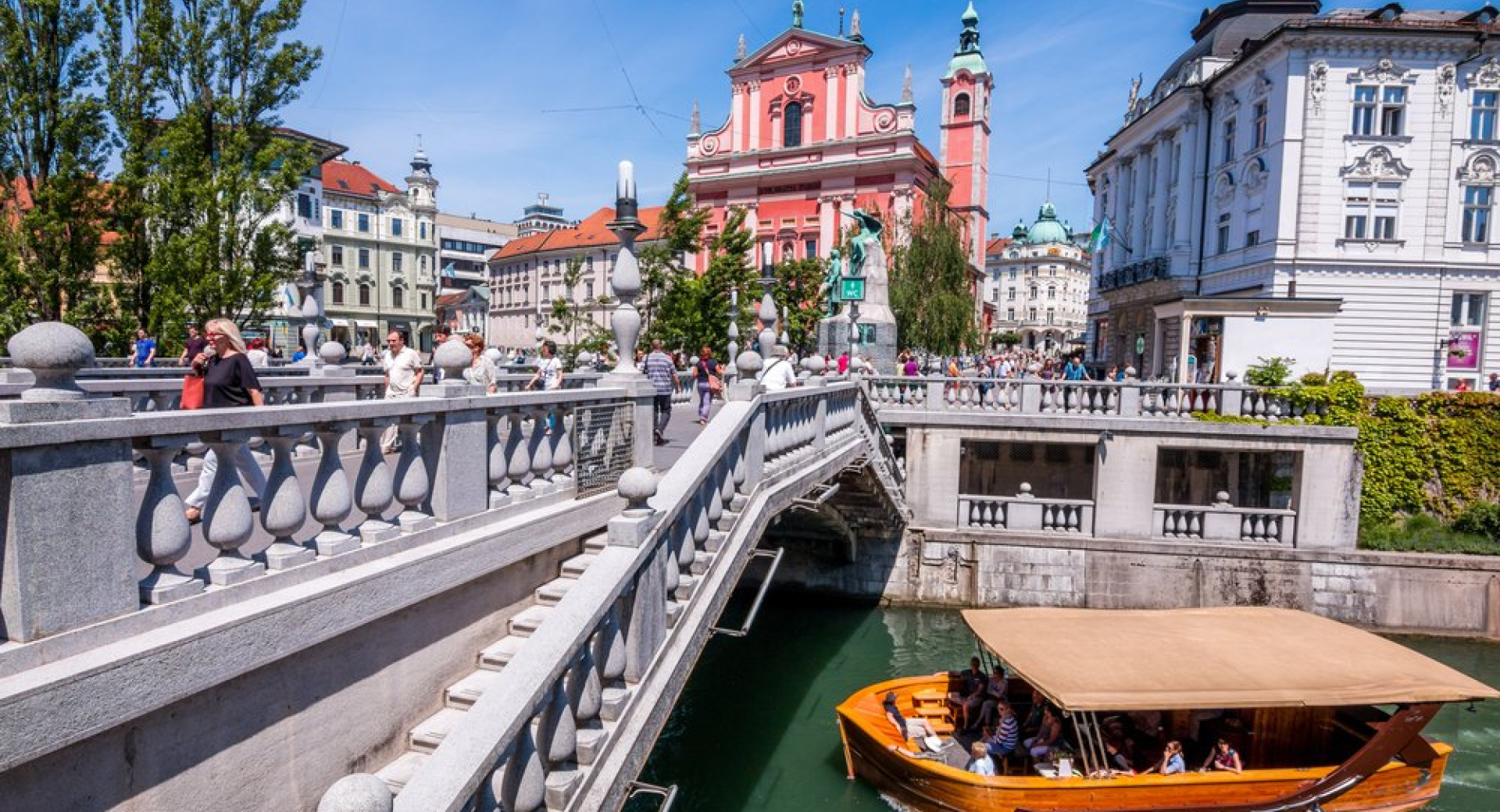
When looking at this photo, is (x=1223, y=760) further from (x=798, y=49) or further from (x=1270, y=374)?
(x=798, y=49)

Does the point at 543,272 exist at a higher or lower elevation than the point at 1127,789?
higher

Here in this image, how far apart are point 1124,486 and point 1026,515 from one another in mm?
2208

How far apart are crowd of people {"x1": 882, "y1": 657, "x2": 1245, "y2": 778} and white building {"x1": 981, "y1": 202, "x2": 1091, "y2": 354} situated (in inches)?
4261

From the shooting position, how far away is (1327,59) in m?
28.7

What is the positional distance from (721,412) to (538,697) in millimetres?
4282

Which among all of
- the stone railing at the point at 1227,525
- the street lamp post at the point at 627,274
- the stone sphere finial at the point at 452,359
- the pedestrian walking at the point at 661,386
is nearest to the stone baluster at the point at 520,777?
the stone sphere finial at the point at 452,359

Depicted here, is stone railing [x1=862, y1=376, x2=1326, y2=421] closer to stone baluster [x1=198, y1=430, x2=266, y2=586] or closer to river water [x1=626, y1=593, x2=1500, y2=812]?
river water [x1=626, y1=593, x2=1500, y2=812]

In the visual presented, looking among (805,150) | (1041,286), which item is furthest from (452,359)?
(1041,286)

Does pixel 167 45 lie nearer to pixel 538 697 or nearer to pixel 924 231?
pixel 538 697

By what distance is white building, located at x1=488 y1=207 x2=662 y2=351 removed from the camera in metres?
74.9

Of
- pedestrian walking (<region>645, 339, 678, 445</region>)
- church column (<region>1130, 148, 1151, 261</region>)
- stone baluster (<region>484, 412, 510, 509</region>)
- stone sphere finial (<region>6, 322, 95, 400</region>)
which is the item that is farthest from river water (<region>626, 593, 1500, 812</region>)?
church column (<region>1130, 148, 1151, 261</region>)

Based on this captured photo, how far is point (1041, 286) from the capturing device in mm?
115438

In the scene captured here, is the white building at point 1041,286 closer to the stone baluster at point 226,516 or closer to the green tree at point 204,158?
the green tree at point 204,158

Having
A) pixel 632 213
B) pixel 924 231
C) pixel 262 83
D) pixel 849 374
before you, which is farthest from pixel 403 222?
pixel 632 213
